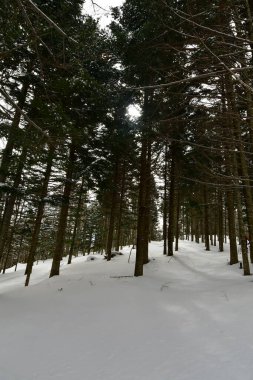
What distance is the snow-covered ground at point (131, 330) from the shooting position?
5008mm

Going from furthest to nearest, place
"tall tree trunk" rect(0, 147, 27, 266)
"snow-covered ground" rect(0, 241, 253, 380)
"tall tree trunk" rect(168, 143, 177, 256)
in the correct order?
"tall tree trunk" rect(168, 143, 177, 256) → "tall tree trunk" rect(0, 147, 27, 266) → "snow-covered ground" rect(0, 241, 253, 380)

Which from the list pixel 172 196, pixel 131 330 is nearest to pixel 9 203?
pixel 131 330

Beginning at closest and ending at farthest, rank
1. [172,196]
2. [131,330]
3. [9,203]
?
[131,330]
[9,203]
[172,196]

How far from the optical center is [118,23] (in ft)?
44.1

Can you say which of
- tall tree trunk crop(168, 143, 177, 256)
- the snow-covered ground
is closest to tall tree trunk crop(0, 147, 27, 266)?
the snow-covered ground

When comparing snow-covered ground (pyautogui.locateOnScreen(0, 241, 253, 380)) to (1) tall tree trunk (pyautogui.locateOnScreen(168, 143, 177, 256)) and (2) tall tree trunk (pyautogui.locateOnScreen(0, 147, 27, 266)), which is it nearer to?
(2) tall tree trunk (pyautogui.locateOnScreen(0, 147, 27, 266))

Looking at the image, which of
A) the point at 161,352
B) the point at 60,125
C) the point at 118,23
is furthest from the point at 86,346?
the point at 118,23

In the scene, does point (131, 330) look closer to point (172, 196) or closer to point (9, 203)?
point (9, 203)

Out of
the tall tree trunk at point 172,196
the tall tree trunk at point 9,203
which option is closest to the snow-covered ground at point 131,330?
the tall tree trunk at point 9,203

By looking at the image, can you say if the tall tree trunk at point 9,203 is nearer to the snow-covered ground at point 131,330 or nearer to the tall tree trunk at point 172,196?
the snow-covered ground at point 131,330

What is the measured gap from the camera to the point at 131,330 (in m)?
6.88

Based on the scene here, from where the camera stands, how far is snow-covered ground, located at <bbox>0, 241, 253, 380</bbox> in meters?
5.01

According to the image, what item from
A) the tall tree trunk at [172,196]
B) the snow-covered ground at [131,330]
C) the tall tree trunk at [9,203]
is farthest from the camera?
the tall tree trunk at [172,196]

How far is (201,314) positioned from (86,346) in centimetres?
298
